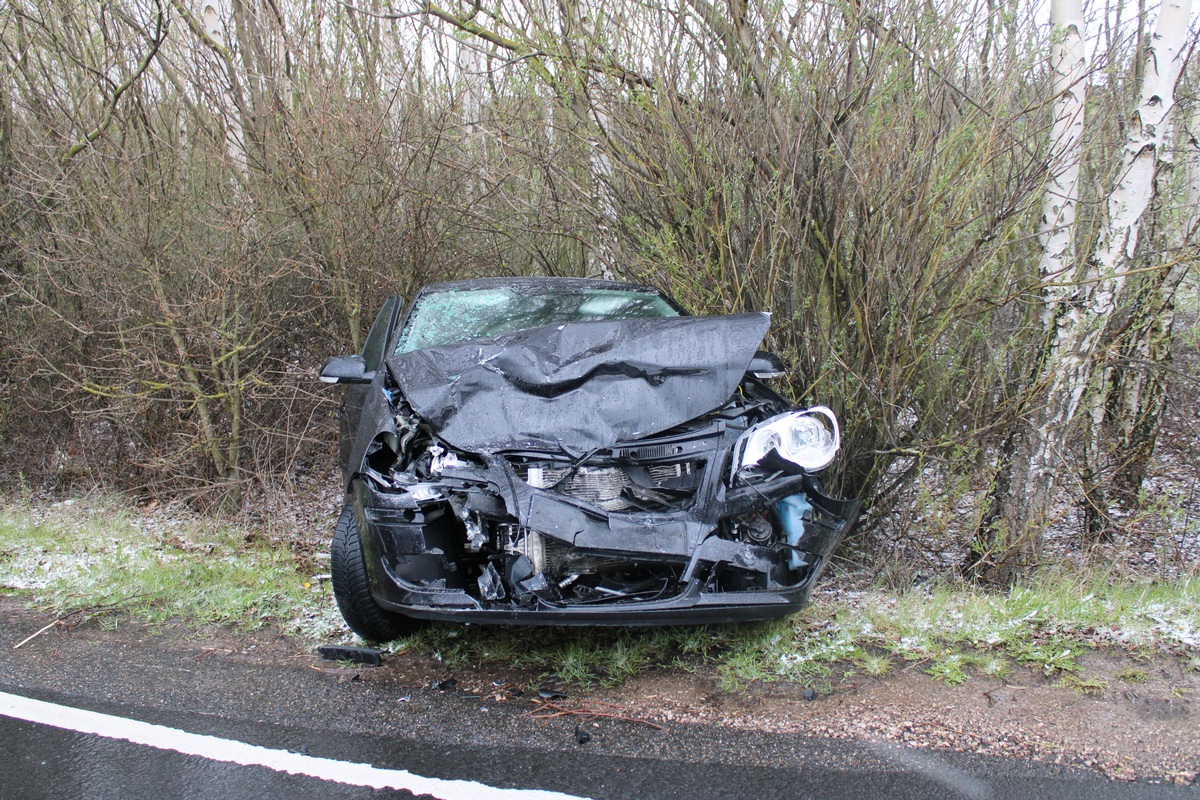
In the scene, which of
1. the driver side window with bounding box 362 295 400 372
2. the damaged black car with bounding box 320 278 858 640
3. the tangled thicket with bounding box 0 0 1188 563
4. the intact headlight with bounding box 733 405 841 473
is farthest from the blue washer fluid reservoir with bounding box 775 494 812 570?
the driver side window with bounding box 362 295 400 372

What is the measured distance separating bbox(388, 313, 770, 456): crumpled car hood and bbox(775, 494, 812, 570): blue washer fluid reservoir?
512mm

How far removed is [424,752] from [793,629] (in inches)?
70.0

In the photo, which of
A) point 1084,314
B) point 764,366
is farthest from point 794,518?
point 1084,314

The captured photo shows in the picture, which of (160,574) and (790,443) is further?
(160,574)

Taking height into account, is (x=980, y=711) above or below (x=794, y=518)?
below

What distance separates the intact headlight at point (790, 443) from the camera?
11.8 ft

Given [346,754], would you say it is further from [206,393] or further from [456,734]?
[206,393]

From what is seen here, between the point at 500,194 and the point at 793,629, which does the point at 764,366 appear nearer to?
the point at 793,629

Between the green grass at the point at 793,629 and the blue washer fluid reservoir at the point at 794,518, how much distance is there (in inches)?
18.9

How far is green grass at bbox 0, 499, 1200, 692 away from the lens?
145 inches

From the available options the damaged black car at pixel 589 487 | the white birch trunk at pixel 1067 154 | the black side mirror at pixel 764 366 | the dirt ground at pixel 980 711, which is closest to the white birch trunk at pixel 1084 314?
the white birch trunk at pixel 1067 154

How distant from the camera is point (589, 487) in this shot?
3701mm

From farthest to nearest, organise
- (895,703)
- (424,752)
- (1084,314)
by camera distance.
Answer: (1084,314) → (895,703) → (424,752)

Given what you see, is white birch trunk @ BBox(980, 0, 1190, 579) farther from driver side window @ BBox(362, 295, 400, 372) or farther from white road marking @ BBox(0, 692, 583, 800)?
driver side window @ BBox(362, 295, 400, 372)
